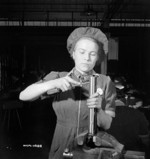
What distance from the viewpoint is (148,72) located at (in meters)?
1.12

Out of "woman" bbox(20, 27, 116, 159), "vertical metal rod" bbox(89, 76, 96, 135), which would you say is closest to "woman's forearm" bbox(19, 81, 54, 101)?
"woman" bbox(20, 27, 116, 159)

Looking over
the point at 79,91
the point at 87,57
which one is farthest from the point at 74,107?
the point at 87,57

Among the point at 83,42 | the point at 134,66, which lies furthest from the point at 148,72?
Answer: the point at 83,42

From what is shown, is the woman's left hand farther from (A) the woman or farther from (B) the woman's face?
(B) the woman's face

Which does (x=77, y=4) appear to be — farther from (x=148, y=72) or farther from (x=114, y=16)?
(x=148, y=72)

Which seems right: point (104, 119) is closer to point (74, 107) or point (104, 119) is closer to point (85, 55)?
point (74, 107)

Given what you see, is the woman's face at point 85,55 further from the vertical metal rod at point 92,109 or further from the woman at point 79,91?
the vertical metal rod at point 92,109

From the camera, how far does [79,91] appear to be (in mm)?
917

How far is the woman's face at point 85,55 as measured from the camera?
0.92 meters

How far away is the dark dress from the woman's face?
0.04 metres

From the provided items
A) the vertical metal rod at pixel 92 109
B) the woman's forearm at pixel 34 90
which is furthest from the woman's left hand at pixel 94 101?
the woman's forearm at pixel 34 90

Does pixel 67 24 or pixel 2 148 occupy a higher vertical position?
pixel 67 24

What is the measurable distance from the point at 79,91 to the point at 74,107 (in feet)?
0.19

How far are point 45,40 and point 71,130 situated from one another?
1.17ft
